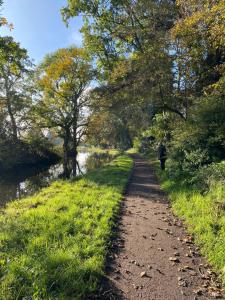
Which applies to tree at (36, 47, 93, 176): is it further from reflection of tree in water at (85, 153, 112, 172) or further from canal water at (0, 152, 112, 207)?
canal water at (0, 152, 112, 207)

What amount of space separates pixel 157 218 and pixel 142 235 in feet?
5.26

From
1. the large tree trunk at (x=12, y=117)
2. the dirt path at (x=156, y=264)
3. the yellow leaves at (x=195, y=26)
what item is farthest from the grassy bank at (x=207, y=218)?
the large tree trunk at (x=12, y=117)

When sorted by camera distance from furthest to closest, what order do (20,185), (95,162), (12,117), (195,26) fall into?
(95,162) < (12,117) < (20,185) < (195,26)

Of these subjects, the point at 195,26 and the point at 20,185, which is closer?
the point at 195,26

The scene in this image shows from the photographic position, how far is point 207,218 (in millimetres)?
6809

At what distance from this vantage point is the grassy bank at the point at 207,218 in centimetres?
555

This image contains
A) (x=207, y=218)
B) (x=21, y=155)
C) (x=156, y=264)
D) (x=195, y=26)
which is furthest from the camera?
(x=21, y=155)

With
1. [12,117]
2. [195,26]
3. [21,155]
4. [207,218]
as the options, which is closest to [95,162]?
[21,155]

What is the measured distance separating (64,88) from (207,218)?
28.0m

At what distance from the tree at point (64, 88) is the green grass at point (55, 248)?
22.7m

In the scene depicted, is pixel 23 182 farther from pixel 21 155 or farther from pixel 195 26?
pixel 195 26

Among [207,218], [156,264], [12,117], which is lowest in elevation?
[156,264]

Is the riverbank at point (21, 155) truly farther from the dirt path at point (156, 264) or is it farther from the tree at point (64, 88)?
the dirt path at point (156, 264)

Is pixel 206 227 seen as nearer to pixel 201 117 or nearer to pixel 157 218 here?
pixel 157 218
